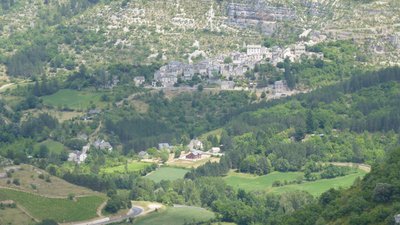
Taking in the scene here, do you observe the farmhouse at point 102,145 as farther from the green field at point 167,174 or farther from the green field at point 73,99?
the green field at point 73,99

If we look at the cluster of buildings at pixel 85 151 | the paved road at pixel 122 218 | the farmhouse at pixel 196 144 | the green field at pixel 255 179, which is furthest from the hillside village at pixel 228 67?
the paved road at pixel 122 218

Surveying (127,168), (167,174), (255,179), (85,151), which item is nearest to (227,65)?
(85,151)

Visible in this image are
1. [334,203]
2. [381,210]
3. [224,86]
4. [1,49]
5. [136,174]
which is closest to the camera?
[381,210]

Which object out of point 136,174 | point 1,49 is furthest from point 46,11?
point 136,174

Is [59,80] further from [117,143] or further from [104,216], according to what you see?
[104,216]

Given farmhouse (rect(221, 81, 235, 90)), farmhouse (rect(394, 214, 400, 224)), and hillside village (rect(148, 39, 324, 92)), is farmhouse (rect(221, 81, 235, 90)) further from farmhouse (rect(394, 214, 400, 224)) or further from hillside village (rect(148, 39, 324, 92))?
farmhouse (rect(394, 214, 400, 224))

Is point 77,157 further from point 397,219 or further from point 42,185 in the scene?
point 397,219

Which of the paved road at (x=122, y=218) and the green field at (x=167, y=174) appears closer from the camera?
the paved road at (x=122, y=218)
